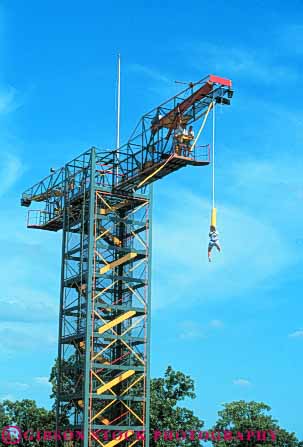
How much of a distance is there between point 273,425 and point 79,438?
26598 mm

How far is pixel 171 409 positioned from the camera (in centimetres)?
6141

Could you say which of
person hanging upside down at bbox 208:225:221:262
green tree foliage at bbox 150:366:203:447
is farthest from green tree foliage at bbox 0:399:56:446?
person hanging upside down at bbox 208:225:221:262

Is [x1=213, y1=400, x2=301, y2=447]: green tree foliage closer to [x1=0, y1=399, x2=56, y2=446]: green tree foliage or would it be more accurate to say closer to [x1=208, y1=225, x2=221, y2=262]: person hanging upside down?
[x1=0, y1=399, x2=56, y2=446]: green tree foliage

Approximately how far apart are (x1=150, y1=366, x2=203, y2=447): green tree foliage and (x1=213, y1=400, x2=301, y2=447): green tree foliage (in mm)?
4998

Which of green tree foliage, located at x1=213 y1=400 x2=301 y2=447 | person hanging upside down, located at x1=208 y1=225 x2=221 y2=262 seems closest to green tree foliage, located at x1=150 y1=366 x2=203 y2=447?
green tree foliage, located at x1=213 y1=400 x2=301 y2=447

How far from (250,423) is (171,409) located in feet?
26.1

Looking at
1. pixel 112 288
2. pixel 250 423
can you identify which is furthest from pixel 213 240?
pixel 250 423

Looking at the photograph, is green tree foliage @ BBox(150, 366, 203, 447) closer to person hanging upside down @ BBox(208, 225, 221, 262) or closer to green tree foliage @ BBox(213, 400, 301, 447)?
green tree foliage @ BBox(213, 400, 301, 447)

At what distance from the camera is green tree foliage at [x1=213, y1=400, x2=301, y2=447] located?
215ft

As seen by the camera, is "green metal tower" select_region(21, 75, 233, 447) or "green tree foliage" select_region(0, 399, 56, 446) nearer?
"green metal tower" select_region(21, 75, 233, 447)

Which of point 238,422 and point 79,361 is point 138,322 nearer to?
point 79,361

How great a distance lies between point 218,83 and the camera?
42.1 metres

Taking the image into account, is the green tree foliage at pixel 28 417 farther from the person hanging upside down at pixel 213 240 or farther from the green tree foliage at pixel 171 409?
the person hanging upside down at pixel 213 240

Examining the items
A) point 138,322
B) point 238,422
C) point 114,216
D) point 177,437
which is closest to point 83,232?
point 114,216
